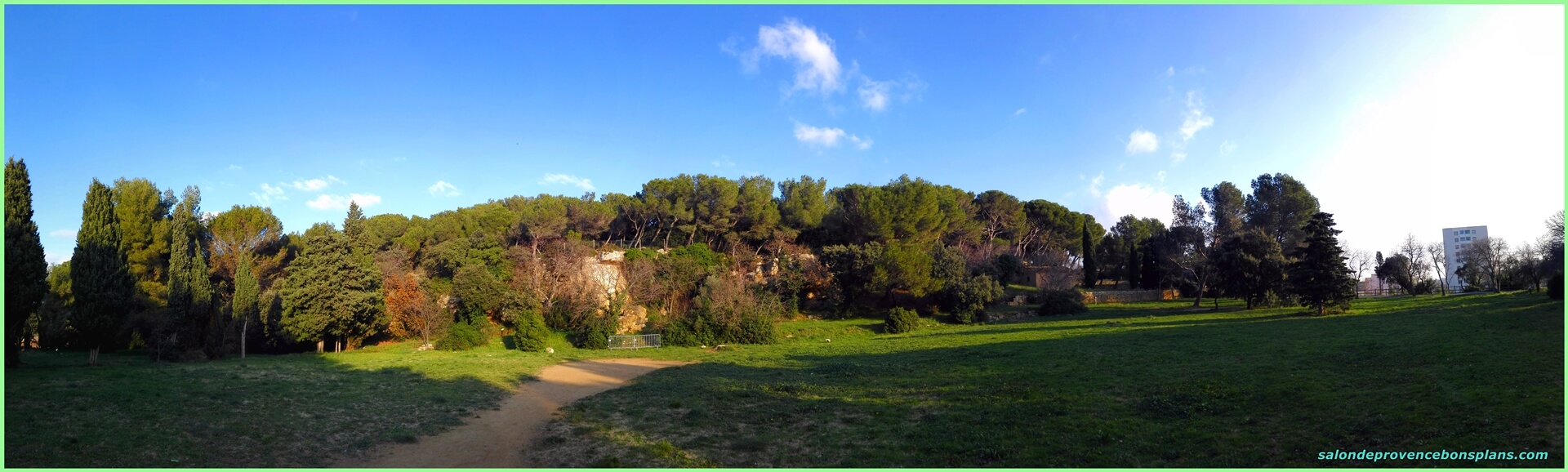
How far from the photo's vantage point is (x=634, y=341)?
1225 inches

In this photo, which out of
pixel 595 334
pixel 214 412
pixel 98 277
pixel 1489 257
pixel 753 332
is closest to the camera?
pixel 214 412

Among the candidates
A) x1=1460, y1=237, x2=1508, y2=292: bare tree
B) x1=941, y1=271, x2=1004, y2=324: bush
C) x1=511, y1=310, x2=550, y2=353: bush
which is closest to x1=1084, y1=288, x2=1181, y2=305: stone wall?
x1=941, y1=271, x2=1004, y2=324: bush

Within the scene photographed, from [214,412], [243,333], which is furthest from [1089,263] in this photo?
[214,412]

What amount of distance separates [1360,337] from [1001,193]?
43.5 metres

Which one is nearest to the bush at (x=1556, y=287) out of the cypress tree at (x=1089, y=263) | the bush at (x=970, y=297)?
the bush at (x=970, y=297)

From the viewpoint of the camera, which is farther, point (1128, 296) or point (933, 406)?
point (1128, 296)

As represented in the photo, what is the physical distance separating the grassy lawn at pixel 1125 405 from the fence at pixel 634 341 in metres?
11.3

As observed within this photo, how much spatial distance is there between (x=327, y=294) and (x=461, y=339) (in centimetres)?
562

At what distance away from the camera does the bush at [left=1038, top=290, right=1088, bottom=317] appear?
3891 cm

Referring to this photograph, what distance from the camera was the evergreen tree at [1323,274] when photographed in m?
27.4

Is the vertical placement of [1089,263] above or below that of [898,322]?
above

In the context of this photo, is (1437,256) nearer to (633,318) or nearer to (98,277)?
(633,318)

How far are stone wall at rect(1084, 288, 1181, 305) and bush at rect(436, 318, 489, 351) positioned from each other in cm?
3677

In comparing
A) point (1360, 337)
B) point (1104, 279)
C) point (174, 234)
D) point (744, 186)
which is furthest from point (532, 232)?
point (1104, 279)
